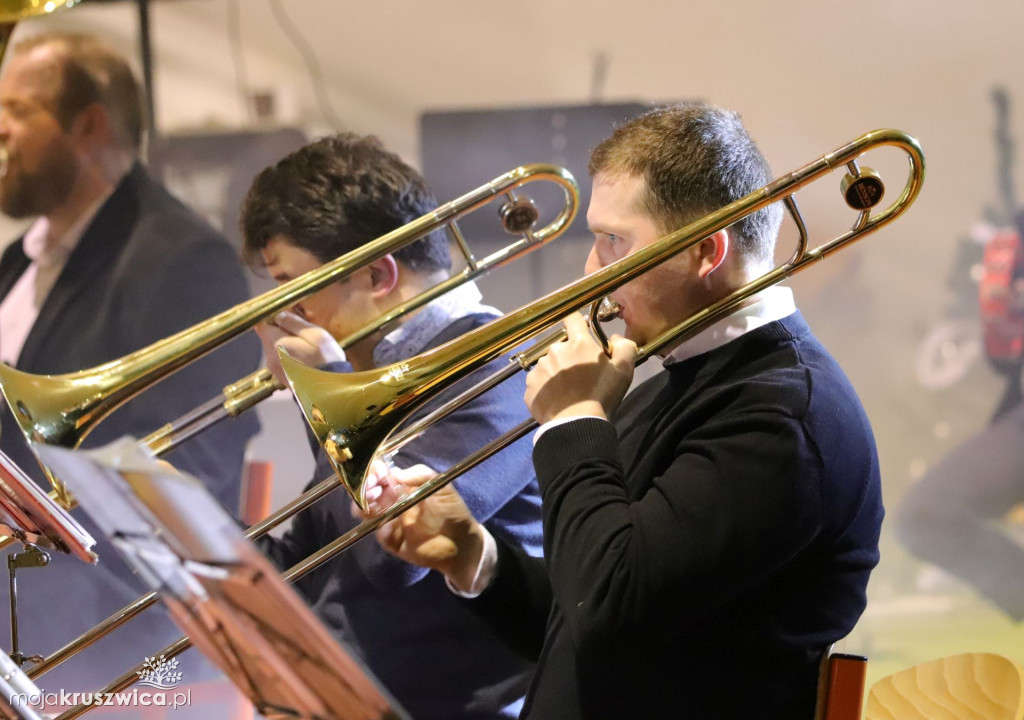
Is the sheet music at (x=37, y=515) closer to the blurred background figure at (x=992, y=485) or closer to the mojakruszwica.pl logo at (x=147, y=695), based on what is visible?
the mojakruszwica.pl logo at (x=147, y=695)

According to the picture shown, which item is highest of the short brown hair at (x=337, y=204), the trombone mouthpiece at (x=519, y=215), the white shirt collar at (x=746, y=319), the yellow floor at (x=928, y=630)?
the short brown hair at (x=337, y=204)

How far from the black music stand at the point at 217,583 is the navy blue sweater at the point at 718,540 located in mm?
362

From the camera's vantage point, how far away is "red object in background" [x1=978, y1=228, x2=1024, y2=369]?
2.59 m

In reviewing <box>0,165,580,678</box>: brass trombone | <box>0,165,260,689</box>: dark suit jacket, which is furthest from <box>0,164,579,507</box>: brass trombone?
<box>0,165,260,689</box>: dark suit jacket

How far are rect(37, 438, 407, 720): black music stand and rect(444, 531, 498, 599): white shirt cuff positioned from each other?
1.82ft

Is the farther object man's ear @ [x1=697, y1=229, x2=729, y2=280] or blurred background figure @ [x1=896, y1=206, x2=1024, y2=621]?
blurred background figure @ [x1=896, y1=206, x2=1024, y2=621]

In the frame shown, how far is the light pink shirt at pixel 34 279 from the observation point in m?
2.79

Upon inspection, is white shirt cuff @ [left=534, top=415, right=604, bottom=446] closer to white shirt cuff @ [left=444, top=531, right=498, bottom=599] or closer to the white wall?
white shirt cuff @ [left=444, top=531, right=498, bottom=599]

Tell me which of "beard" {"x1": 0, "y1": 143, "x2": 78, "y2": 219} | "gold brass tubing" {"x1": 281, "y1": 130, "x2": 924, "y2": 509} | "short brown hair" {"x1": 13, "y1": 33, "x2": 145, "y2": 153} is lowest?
"gold brass tubing" {"x1": 281, "y1": 130, "x2": 924, "y2": 509}

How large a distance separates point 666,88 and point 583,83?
8.6 inches

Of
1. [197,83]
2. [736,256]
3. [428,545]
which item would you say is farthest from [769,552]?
[197,83]

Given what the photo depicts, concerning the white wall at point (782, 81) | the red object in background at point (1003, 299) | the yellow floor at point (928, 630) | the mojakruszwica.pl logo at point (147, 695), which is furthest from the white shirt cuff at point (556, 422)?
the red object in background at point (1003, 299)

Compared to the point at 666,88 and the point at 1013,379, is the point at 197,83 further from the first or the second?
the point at 1013,379

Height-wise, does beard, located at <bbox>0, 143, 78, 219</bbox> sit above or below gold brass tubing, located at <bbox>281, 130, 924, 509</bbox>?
above
